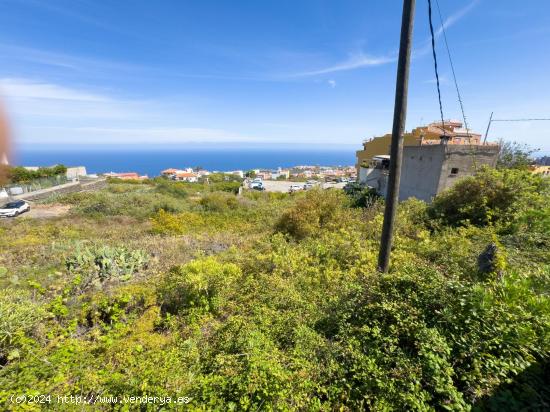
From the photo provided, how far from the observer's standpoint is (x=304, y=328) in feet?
13.2

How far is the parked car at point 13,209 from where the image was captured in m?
16.3

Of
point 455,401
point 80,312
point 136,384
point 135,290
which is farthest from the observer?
point 135,290

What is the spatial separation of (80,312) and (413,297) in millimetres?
6508

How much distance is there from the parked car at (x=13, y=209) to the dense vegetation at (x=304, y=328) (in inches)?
502

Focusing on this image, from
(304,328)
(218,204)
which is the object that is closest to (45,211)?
(218,204)

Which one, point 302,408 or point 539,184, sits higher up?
point 539,184

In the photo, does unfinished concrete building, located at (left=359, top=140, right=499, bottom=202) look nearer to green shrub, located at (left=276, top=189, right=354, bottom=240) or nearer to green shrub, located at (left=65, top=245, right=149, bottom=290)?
green shrub, located at (left=276, top=189, right=354, bottom=240)

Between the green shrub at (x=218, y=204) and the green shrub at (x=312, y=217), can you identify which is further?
the green shrub at (x=218, y=204)

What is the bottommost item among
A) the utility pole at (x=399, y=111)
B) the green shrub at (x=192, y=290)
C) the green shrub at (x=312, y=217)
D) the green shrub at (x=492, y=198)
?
the green shrub at (x=192, y=290)

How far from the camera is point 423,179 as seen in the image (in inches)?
558

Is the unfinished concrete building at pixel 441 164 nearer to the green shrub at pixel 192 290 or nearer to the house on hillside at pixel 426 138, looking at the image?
→ the house on hillside at pixel 426 138

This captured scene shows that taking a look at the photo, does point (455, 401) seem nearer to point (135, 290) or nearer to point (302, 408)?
point (302, 408)

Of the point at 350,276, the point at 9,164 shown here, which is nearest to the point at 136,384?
the point at 9,164

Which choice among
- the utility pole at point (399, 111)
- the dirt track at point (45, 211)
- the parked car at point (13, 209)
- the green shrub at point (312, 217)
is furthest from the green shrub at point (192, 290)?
the parked car at point (13, 209)
